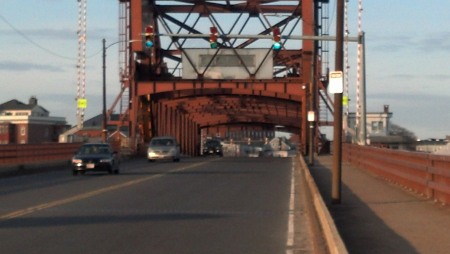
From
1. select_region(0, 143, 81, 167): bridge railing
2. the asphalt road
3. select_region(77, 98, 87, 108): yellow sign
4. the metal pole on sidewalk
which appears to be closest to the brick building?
select_region(77, 98, 87, 108): yellow sign

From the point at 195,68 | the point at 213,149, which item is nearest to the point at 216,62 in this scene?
the point at 195,68

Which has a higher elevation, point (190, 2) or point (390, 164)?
point (190, 2)

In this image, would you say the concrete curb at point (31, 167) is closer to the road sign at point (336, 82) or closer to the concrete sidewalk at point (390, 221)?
the concrete sidewalk at point (390, 221)

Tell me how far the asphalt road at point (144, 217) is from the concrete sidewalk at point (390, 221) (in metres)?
1.20

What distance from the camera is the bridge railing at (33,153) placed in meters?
43.6

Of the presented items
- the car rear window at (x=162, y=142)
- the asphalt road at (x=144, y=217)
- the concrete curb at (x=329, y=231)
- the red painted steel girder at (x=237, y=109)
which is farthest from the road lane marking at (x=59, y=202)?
the red painted steel girder at (x=237, y=109)

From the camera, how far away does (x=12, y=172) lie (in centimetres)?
4194

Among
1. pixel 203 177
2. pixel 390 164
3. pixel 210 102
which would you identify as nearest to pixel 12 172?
pixel 203 177

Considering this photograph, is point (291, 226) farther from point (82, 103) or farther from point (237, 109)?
point (237, 109)

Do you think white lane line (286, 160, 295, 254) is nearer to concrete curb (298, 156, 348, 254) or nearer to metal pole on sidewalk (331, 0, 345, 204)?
concrete curb (298, 156, 348, 254)

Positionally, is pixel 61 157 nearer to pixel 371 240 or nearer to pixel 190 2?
pixel 190 2

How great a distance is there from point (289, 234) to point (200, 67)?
49.7 meters

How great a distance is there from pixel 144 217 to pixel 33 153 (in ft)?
95.9

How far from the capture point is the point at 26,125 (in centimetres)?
7981
